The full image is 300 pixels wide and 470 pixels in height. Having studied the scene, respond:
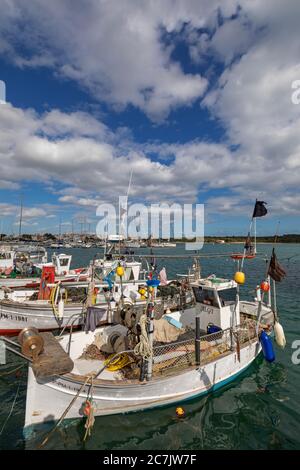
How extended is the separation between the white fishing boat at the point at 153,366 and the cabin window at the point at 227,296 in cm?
4

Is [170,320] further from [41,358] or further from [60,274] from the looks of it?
[60,274]

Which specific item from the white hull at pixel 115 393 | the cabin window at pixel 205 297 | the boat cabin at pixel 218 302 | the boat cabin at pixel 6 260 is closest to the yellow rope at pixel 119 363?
the white hull at pixel 115 393

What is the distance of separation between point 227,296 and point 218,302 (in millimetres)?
590

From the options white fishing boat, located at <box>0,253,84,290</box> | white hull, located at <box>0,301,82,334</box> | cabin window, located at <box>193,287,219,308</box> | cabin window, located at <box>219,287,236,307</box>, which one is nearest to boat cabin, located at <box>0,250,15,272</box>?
white fishing boat, located at <box>0,253,84,290</box>

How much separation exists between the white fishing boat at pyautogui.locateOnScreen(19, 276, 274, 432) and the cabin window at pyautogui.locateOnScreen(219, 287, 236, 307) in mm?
44

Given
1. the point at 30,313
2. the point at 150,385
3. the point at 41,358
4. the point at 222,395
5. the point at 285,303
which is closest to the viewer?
the point at 41,358

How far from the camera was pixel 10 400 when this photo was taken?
9469mm

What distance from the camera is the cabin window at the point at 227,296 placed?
11.4m

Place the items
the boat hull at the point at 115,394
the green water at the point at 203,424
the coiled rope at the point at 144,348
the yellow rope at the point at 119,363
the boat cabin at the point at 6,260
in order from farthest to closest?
the boat cabin at the point at 6,260 < the yellow rope at the point at 119,363 < the coiled rope at the point at 144,348 < the boat hull at the point at 115,394 < the green water at the point at 203,424

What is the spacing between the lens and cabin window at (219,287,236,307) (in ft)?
37.6

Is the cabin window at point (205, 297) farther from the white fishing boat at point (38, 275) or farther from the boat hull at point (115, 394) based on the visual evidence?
the white fishing boat at point (38, 275)

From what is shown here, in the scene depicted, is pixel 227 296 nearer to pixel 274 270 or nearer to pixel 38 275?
pixel 274 270
